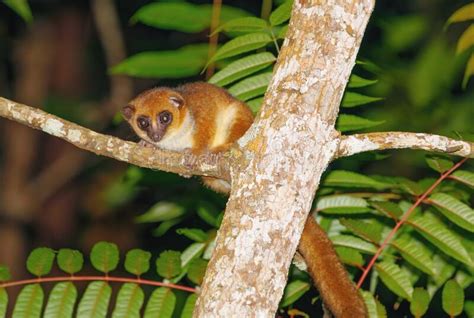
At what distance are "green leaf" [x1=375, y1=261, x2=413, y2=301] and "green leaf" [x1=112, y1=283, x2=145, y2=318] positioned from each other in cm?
131

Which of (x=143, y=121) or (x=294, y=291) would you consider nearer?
(x=294, y=291)

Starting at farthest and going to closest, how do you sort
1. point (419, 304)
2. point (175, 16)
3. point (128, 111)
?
point (128, 111) < point (175, 16) < point (419, 304)

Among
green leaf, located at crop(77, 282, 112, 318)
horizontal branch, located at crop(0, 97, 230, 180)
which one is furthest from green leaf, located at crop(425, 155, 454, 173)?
green leaf, located at crop(77, 282, 112, 318)

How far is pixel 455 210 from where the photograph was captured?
4246 mm

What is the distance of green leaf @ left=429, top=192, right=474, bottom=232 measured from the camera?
163 inches

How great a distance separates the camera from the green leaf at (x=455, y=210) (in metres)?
4.15

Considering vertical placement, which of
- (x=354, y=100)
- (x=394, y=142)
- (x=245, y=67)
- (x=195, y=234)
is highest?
(x=245, y=67)

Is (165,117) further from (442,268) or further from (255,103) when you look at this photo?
(442,268)

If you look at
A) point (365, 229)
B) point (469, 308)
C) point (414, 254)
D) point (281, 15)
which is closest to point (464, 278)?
point (469, 308)

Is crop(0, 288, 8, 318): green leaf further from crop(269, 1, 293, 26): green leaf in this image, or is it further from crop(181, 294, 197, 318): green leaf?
crop(269, 1, 293, 26): green leaf

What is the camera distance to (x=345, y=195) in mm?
4734

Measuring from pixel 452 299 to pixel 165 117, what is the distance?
2.54 metres

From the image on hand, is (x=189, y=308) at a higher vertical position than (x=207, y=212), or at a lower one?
lower

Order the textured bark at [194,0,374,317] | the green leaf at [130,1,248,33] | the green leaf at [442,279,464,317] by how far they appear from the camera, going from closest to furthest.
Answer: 1. the textured bark at [194,0,374,317]
2. the green leaf at [442,279,464,317]
3. the green leaf at [130,1,248,33]
